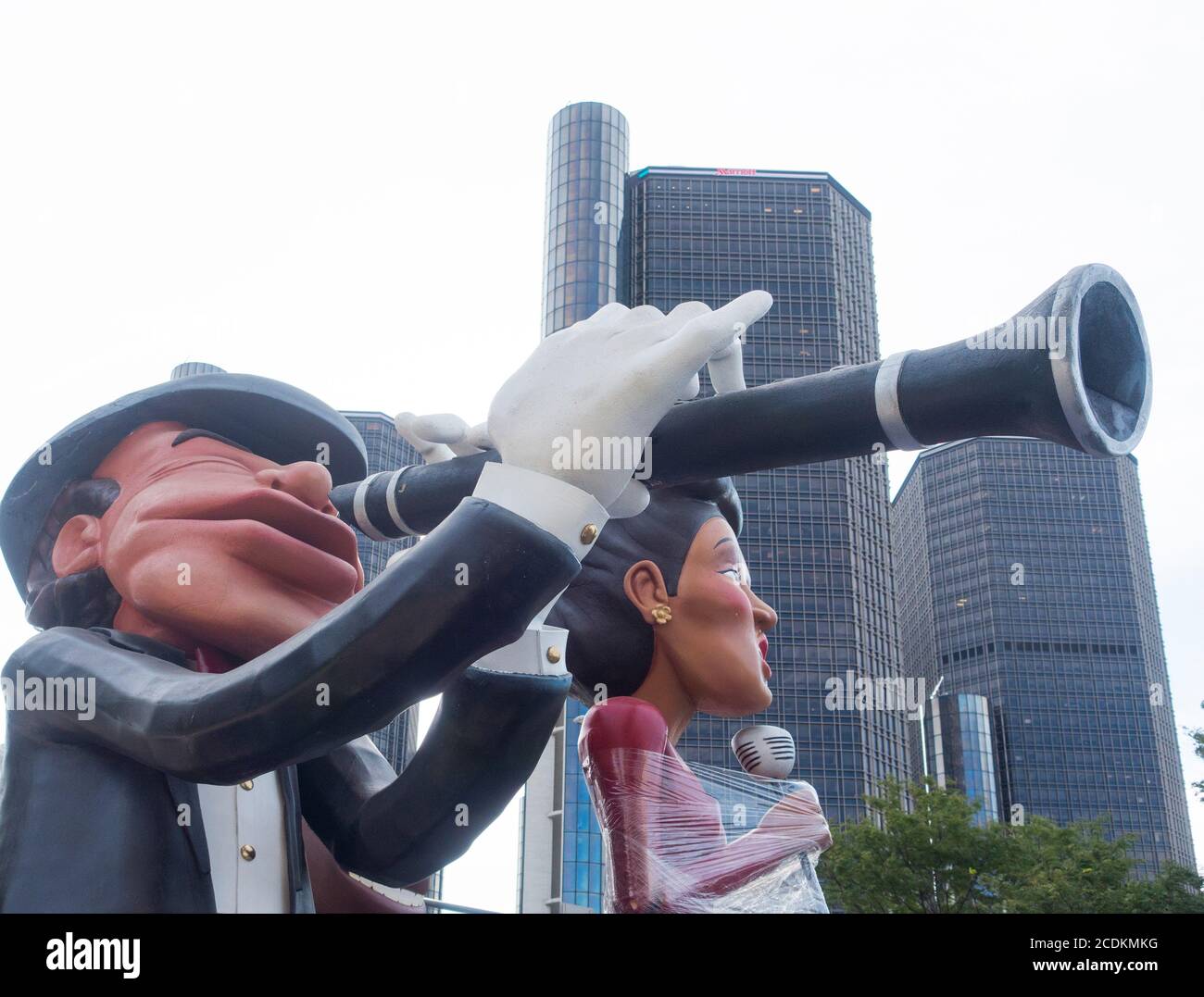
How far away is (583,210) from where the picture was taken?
200 feet

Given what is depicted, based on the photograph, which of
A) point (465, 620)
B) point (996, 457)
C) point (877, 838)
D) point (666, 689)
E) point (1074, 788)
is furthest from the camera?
point (996, 457)

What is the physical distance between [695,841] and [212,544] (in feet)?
6.74

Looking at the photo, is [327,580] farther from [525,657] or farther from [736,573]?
[736,573]

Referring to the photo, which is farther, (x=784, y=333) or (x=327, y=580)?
(x=784, y=333)

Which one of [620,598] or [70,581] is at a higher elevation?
[620,598]

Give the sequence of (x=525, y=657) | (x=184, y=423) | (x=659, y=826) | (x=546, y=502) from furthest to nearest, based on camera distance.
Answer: (x=659, y=826)
(x=184, y=423)
(x=525, y=657)
(x=546, y=502)

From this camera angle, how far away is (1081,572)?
2731 inches

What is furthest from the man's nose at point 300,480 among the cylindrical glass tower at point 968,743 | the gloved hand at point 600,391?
the cylindrical glass tower at point 968,743

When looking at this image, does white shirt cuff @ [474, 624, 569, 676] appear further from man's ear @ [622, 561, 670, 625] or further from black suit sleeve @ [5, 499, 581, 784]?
man's ear @ [622, 561, 670, 625]

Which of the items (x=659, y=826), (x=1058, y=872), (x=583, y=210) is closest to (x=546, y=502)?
(x=659, y=826)

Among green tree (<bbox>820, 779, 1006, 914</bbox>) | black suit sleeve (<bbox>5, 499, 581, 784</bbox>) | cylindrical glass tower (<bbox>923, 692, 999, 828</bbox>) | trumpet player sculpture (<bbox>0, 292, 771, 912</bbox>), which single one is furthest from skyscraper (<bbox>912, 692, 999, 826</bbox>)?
black suit sleeve (<bbox>5, 499, 581, 784</bbox>)

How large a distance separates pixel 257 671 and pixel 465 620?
0.51 metres
